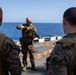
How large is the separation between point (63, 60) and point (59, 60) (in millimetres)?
38

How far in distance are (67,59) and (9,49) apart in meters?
0.81

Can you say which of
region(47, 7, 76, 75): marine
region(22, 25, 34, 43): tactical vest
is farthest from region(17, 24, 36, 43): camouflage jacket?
region(47, 7, 76, 75): marine

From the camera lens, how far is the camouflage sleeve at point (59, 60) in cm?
257

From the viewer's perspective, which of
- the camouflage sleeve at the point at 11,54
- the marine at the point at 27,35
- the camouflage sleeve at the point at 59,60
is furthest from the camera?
the marine at the point at 27,35

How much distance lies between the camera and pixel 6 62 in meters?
3.22

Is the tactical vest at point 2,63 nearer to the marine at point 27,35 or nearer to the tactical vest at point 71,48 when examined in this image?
the tactical vest at point 71,48

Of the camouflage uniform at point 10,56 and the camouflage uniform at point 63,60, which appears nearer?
the camouflage uniform at point 63,60

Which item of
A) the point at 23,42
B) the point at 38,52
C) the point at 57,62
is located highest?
the point at 57,62

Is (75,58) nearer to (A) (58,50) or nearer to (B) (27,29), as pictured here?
(A) (58,50)

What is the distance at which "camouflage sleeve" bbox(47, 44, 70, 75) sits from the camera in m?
2.57

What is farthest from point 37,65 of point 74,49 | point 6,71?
point 74,49

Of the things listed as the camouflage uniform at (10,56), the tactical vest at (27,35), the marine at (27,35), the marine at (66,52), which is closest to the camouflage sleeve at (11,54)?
the camouflage uniform at (10,56)

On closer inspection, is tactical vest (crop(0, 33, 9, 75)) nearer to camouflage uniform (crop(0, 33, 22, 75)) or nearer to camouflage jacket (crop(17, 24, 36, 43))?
camouflage uniform (crop(0, 33, 22, 75))

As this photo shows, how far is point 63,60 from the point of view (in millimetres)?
2568
